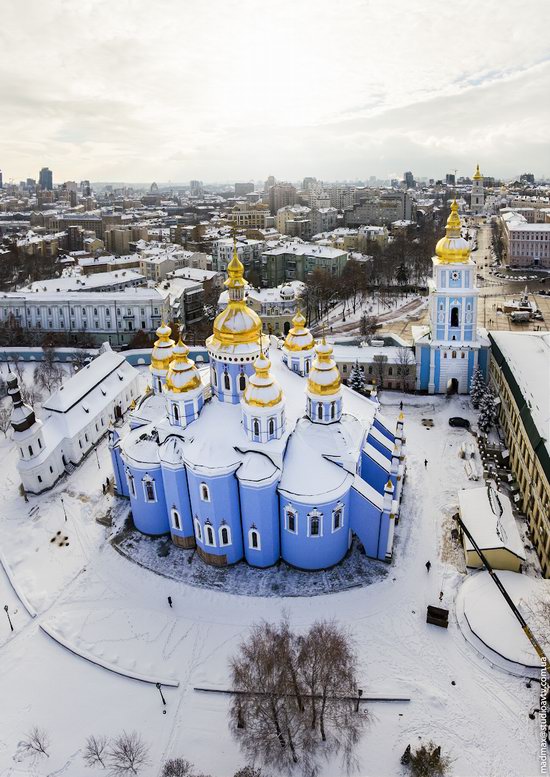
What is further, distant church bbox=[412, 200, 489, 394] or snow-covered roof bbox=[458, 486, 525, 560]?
distant church bbox=[412, 200, 489, 394]

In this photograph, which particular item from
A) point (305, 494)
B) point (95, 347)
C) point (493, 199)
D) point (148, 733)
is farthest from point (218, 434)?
point (493, 199)

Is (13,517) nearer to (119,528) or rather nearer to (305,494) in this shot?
(119,528)

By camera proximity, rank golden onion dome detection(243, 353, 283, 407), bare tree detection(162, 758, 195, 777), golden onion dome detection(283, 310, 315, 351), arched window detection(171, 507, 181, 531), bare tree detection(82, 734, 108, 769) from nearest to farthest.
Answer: bare tree detection(162, 758, 195, 777) < bare tree detection(82, 734, 108, 769) < golden onion dome detection(243, 353, 283, 407) < arched window detection(171, 507, 181, 531) < golden onion dome detection(283, 310, 315, 351)

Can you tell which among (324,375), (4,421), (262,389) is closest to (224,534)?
(262,389)

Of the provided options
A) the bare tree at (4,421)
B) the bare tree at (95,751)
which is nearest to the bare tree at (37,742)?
the bare tree at (95,751)

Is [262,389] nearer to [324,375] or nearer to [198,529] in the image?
[324,375]

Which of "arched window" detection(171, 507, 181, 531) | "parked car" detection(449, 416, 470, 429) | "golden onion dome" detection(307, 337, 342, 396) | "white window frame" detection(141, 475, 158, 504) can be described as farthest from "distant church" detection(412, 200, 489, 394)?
"white window frame" detection(141, 475, 158, 504)

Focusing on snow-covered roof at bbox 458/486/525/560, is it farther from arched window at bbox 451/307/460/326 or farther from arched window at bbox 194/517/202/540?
arched window at bbox 451/307/460/326
